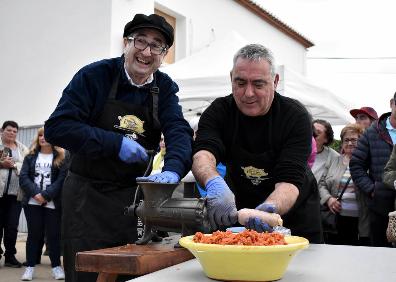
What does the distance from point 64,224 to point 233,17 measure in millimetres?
11562

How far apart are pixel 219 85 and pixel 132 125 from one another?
13.0 ft

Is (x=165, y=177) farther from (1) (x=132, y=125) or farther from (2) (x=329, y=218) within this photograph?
(2) (x=329, y=218)

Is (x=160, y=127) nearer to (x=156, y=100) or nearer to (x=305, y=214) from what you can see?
(x=156, y=100)

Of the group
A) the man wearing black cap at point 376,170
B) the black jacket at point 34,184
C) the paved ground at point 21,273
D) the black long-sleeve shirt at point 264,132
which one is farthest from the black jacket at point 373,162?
the paved ground at point 21,273

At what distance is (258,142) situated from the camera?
2541 mm

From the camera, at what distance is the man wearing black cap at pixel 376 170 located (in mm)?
4172

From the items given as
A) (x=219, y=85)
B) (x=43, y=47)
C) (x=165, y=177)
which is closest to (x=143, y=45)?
(x=165, y=177)

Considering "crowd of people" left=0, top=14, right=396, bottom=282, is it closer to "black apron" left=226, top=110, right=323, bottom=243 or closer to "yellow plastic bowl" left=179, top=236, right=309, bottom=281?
"black apron" left=226, top=110, right=323, bottom=243

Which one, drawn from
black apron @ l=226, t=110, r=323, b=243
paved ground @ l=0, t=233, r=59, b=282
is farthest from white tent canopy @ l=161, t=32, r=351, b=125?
black apron @ l=226, t=110, r=323, b=243

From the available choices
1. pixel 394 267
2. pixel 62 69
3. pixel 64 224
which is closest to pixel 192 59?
pixel 62 69

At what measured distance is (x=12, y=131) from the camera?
21.9 ft

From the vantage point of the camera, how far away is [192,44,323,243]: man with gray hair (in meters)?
2.38

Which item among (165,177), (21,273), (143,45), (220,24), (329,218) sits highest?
(220,24)

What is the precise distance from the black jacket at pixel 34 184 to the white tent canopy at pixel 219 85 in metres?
1.72
